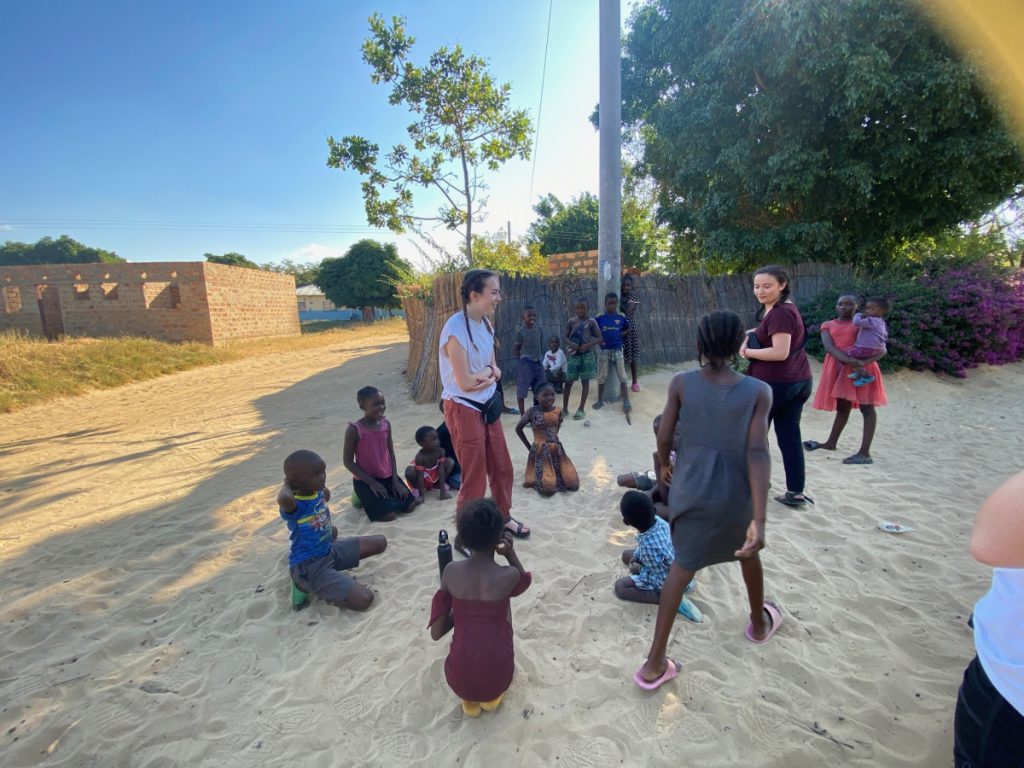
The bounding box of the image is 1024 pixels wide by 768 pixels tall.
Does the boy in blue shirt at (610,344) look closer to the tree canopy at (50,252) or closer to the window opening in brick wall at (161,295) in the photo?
the window opening in brick wall at (161,295)

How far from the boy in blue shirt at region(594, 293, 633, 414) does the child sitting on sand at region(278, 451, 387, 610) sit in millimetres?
4814

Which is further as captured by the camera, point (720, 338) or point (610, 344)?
point (610, 344)

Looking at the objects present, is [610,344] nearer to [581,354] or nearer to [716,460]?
[581,354]

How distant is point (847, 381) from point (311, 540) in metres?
5.05

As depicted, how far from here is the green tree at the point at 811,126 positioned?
8234mm

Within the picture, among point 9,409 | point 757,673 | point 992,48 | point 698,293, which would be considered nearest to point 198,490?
point 757,673

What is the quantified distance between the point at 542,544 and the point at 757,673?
1617 mm

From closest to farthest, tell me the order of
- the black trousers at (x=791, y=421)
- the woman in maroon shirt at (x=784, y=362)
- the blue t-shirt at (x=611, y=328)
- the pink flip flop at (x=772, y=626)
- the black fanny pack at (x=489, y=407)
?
the pink flip flop at (x=772, y=626) → the black fanny pack at (x=489, y=407) → the woman in maroon shirt at (x=784, y=362) → the black trousers at (x=791, y=421) → the blue t-shirt at (x=611, y=328)

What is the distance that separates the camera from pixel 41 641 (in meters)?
2.80

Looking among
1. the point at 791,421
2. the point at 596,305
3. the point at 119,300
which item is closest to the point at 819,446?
the point at 791,421

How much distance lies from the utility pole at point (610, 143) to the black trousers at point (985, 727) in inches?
246

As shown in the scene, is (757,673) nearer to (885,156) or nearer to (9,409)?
(885,156)

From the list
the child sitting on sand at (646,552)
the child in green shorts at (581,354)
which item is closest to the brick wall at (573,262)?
the child in green shorts at (581,354)

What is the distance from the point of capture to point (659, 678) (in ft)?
7.34
